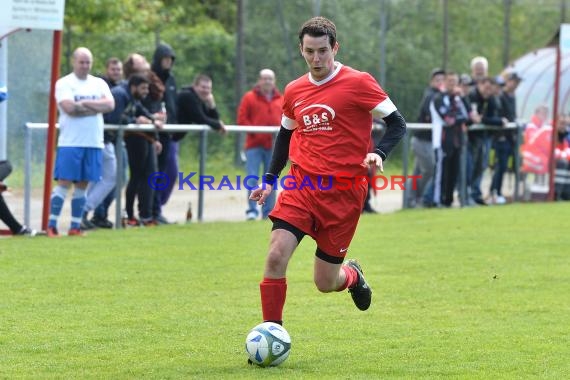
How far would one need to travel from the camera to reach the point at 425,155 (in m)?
19.6

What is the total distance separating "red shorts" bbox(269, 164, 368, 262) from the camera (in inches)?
300

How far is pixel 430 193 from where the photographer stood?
65.1ft

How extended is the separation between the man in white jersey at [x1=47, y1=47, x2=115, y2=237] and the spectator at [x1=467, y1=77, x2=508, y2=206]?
8.18m

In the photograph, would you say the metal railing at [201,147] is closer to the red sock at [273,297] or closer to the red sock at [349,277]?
the red sock at [349,277]

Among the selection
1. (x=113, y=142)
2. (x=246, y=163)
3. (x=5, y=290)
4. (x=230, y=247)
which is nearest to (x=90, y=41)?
(x=246, y=163)

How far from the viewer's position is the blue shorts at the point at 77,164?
45.3ft

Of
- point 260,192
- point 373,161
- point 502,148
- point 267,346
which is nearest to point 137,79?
point 260,192

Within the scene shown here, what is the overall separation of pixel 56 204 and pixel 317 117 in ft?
22.4

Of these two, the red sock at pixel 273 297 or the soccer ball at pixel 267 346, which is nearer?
the soccer ball at pixel 267 346

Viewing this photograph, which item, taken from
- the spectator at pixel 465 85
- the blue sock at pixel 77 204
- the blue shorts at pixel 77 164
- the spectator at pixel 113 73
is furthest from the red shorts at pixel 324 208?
the spectator at pixel 465 85

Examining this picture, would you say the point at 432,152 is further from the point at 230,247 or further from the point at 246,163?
the point at 230,247

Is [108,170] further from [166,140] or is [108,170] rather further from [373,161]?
[373,161]

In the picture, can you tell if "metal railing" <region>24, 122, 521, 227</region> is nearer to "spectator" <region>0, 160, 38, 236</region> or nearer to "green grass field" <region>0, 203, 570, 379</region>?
"spectator" <region>0, 160, 38, 236</region>

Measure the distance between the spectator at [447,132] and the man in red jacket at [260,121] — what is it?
2705 millimetres
